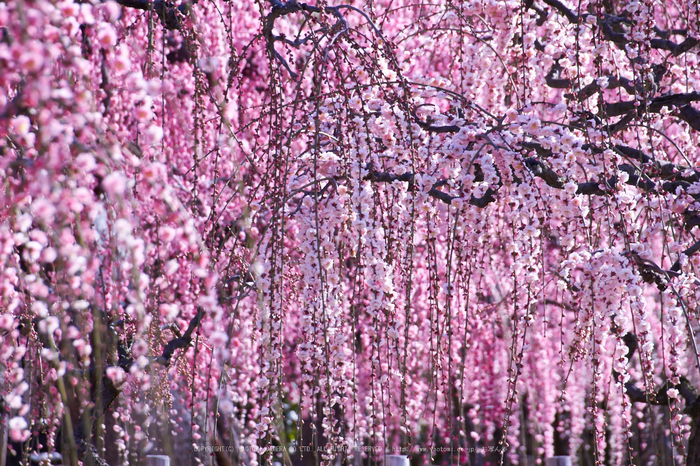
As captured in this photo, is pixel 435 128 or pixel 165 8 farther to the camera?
pixel 435 128

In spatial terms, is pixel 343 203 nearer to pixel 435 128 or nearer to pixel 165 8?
pixel 435 128

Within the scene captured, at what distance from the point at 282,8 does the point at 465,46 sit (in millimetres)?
1187

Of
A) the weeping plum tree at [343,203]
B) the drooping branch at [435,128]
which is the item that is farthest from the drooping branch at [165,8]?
the drooping branch at [435,128]

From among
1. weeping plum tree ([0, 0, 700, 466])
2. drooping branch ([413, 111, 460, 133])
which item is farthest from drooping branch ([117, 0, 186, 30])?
drooping branch ([413, 111, 460, 133])

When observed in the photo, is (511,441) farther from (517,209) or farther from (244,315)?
(517,209)

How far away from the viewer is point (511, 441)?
6.91 m

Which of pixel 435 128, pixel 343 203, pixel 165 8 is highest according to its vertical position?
pixel 165 8

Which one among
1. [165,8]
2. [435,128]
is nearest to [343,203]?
[435,128]

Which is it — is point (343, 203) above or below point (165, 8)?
below

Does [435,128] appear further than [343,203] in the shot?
Yes

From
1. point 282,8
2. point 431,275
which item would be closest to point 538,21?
point 282,8

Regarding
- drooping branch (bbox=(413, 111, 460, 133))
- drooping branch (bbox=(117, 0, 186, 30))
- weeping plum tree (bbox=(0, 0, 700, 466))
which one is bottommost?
weeping plum tree (bbox=(0, 0, 700, 466))

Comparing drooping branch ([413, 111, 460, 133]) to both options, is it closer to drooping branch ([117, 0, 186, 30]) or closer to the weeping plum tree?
the weeping plum tree

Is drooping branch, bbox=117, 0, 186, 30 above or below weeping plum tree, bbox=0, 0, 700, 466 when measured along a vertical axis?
above
